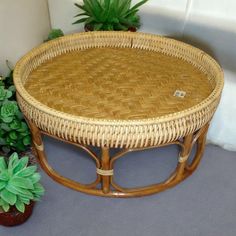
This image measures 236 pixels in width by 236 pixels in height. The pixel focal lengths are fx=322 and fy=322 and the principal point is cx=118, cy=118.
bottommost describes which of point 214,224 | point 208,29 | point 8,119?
point 214,224

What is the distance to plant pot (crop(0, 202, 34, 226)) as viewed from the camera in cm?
111

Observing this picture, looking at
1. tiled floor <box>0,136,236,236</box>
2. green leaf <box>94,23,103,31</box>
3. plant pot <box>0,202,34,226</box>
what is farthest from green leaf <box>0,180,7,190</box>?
green leaf <box>94,23,103,31</box>

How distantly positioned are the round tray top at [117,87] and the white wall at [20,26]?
0.31 metres

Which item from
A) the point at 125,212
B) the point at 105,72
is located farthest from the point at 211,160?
the point at 105,72

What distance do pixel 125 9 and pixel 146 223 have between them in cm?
96

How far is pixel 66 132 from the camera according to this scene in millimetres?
1062

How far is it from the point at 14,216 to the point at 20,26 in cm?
103

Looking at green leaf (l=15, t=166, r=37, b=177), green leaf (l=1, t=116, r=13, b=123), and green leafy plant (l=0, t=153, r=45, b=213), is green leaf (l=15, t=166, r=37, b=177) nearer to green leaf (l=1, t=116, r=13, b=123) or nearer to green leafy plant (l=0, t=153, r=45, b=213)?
green leafy plant (l=0, t=153, r=45, b=213)

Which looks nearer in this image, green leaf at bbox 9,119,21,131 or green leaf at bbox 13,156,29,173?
green leaf at bbox 13,156,29,173

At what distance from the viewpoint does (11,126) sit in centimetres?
133

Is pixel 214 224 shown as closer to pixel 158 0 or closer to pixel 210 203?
pixel 210 203

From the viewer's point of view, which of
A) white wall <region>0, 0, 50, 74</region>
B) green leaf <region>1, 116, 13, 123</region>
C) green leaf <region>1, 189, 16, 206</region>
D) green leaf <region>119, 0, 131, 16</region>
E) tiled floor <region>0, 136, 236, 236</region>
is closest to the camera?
green leaf <region>1, 189, 16, 206</region>

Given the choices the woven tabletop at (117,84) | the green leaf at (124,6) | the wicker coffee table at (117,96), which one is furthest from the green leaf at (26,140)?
the green leaf at (124,6)

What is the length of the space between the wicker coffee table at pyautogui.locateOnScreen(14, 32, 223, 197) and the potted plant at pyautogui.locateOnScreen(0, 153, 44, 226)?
6.3 inches
